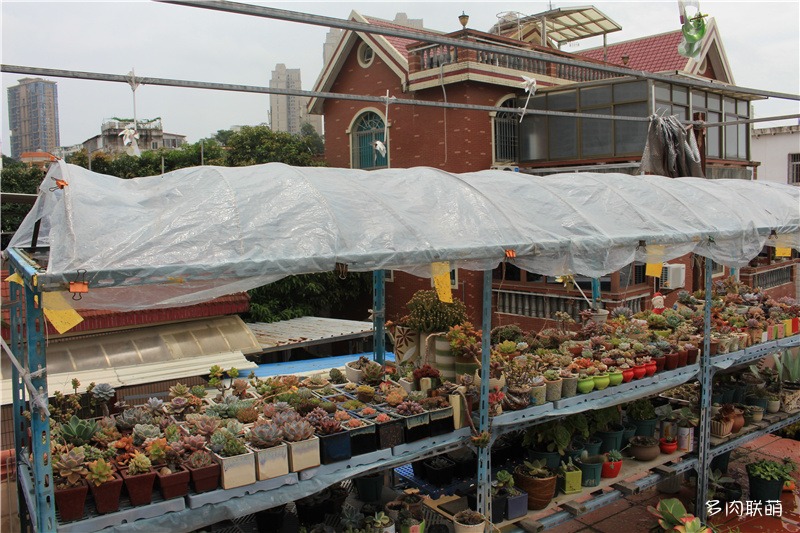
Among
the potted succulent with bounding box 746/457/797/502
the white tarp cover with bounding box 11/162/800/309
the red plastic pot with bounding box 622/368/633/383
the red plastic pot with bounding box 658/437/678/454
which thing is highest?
the white tarp cover with bounding box 11/162/800/309

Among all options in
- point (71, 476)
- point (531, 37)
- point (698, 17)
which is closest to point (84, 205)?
point (71, 476)

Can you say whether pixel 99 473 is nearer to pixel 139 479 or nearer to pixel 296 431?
pixel 139 479

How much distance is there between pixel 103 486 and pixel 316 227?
7.03 ft

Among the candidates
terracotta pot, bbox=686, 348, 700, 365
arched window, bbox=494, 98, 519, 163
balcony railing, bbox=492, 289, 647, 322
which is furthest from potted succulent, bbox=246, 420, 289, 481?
arched window, bbox=494, 98, 519, 163

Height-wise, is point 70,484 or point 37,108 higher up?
point 37,108

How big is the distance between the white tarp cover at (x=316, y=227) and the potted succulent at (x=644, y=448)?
2.14m

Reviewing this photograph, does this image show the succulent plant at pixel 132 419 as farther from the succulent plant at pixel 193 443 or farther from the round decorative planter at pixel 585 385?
the round decorative planter at pixel 585 385

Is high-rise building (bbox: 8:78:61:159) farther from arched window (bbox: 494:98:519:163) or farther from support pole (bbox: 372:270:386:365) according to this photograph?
arched window (bbox: 494:98:519:163)

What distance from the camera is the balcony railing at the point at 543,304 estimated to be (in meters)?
15.1

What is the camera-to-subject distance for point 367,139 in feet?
66.5

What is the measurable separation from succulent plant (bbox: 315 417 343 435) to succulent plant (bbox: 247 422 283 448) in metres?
0.35

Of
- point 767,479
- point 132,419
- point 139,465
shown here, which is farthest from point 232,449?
point 767,479

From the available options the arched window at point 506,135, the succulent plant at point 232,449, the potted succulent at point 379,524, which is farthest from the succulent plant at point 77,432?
the arched window at point 506,135

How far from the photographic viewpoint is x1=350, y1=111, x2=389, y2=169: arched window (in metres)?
19.8
